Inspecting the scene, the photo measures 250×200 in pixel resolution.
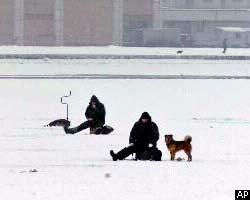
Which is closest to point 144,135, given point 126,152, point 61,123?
point 126,152

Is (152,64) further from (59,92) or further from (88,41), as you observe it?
(88,41)

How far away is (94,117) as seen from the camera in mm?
19312

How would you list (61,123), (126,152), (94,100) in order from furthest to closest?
(61,123) < (94,100) < (126,152)

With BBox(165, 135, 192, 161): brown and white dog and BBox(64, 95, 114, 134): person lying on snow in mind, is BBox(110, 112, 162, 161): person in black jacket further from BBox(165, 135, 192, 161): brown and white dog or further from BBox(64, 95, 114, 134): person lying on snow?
BBox(64, 95, 114, 134): person lying on snow

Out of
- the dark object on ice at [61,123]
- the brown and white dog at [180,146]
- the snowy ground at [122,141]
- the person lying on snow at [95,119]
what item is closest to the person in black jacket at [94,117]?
the person lying on snow at [95,119]

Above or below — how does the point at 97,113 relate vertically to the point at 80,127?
above

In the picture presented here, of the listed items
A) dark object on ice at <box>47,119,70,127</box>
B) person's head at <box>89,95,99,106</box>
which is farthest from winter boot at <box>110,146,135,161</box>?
dark object on ice at <box>47,119,70,127</box>

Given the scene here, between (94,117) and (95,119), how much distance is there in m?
0.06

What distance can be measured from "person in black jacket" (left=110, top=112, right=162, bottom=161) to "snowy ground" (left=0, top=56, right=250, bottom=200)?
0.68ft

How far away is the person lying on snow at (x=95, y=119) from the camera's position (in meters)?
19.2

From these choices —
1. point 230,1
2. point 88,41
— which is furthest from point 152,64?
point 230,1

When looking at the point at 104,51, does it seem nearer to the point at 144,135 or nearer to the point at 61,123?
the point at 61,123

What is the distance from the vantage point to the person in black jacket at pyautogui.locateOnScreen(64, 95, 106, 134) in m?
19.2

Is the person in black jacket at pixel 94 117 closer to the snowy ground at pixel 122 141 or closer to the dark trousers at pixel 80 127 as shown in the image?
the dark trousers at pixel 80 127
